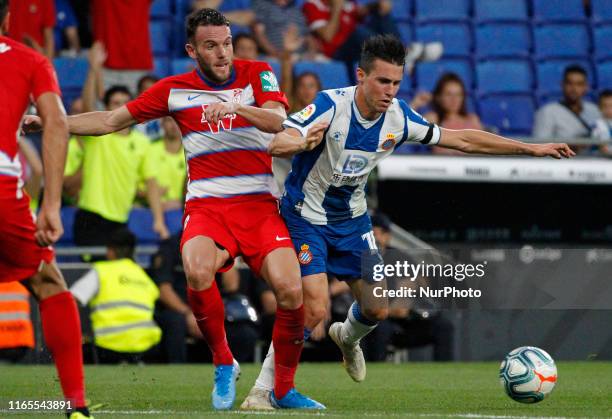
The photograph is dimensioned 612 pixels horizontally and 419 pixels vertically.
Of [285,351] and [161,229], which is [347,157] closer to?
[285,351]

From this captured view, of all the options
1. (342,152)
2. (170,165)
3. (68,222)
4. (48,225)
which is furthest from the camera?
(68,222)

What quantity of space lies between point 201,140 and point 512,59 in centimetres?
A: 940

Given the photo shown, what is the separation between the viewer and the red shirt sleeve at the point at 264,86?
7.35 meters

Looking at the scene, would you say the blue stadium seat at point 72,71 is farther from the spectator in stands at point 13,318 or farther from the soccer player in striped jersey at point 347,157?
the soccer player in striped jersey at point 347,157

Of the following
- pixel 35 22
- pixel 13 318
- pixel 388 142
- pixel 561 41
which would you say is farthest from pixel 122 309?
pixel 561 41

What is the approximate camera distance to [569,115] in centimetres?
1366

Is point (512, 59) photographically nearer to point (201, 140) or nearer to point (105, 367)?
point (105, 367)

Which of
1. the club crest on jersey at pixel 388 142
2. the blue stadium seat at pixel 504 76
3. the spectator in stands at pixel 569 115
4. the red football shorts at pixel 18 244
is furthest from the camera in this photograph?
the blue stadium seat at pixel 504 76

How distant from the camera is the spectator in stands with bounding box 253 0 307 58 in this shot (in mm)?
14781

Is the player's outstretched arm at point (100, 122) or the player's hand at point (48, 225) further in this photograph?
the player's outstretched arm at point (100, 122)

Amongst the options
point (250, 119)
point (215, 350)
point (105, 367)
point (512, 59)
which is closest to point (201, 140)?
point (250, 119)

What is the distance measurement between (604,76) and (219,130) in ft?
31.3

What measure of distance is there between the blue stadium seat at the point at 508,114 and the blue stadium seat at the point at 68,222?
5.13 meters

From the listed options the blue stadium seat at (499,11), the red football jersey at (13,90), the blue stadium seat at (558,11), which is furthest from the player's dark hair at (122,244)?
the blue stadium seat at (558,11)
